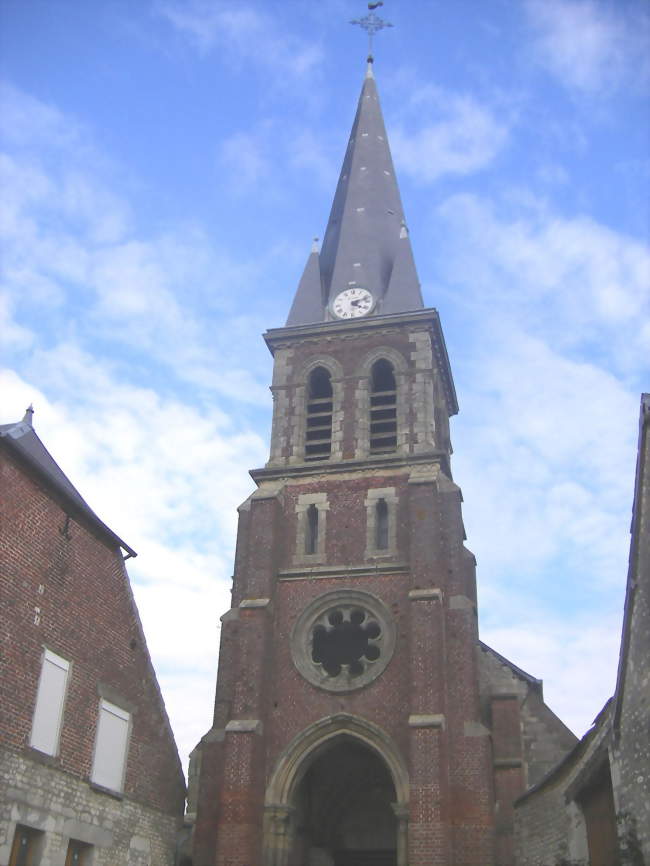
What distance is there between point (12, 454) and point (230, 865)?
1009 cm

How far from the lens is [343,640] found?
79.0 feet

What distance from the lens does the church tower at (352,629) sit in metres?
20.5

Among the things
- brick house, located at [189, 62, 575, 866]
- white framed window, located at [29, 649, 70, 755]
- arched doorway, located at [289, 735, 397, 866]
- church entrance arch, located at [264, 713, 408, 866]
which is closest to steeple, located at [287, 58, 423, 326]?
brick house, located at [189, 62, 575, 866]

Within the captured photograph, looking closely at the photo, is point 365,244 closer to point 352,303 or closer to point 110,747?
point 352,303

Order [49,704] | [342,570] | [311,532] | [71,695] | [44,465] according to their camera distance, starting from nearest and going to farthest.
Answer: [49,704] < [71,695] < [44,465] < [342,570] < [311,532]

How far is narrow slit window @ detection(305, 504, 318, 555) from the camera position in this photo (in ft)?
80.3

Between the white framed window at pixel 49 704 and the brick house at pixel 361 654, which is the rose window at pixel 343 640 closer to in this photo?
the brick house at pixel 361 654

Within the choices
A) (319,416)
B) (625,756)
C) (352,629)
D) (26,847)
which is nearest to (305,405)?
(319,416)

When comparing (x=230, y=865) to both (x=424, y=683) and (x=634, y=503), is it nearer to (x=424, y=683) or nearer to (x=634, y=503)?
(x=424, y=683)

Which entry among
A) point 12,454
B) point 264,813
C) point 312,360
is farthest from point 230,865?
point 312,360

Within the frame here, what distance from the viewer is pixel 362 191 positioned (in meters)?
33.1

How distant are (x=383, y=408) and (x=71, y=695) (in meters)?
12.2

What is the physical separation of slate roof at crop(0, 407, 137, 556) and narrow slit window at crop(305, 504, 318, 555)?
5353 millimetres

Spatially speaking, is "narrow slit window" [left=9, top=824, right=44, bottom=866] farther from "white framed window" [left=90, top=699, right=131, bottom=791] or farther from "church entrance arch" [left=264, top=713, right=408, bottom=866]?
"church entrance arch" [left=264, top=713, right=408, bottom=866]
